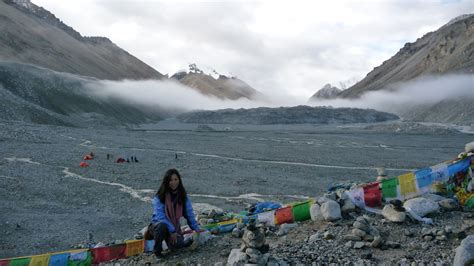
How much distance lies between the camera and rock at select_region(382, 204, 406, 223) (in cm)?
732

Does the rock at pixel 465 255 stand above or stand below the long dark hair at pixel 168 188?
below

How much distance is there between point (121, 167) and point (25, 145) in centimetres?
888

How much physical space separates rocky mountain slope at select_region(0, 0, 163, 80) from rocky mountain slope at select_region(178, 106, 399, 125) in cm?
3440

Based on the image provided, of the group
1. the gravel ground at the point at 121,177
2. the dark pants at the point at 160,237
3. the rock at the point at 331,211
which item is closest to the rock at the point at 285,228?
the rock at the point at 331,211

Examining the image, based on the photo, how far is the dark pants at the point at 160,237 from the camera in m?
6.65

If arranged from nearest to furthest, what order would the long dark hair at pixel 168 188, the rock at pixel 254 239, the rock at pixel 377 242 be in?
the rock at pixel 254 239
the rock at pixel 377 242
the long dark hair at pixel 168 188

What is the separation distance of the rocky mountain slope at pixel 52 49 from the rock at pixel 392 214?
82436mm

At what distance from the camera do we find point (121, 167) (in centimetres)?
2314

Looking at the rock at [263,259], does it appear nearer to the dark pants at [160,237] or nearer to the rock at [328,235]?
the rock at [328,235]

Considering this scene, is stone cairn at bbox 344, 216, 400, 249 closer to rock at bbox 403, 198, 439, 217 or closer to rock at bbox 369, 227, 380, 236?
rock at bbox 369, 227, 380, 236

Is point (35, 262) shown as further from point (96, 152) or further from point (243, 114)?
point (243, 114)

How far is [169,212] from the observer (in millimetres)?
6754

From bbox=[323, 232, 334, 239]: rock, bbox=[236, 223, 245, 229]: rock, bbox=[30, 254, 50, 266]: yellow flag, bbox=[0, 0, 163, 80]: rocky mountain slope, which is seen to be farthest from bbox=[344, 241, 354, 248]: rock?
bbox=[0, 0, 163, 80]: rocky mountain slope

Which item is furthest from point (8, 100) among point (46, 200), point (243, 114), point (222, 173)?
point (243, 114)
